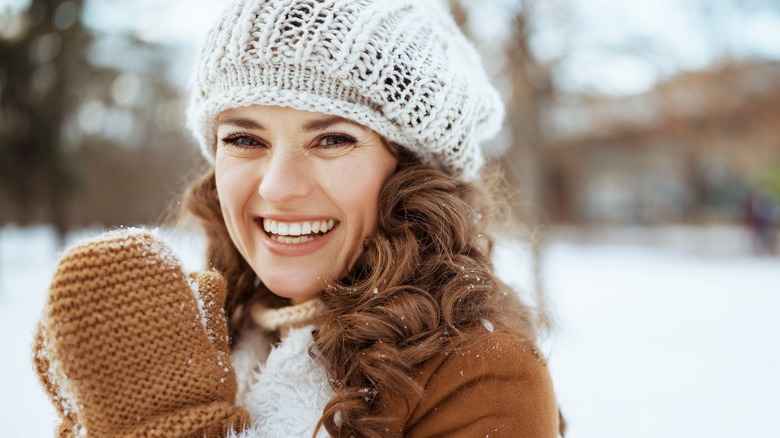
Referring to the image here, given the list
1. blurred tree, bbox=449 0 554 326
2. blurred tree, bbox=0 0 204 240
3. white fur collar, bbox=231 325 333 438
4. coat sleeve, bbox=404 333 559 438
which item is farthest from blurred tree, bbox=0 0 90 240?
coat sleeve, bbox=404 333 559 438

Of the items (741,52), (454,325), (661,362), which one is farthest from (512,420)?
(741,52)

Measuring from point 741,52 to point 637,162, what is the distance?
24.6ft

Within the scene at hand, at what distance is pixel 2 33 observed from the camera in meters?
11.8

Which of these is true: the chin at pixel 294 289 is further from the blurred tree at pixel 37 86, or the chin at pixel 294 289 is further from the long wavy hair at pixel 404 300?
the blurred tree at pixel 37 86

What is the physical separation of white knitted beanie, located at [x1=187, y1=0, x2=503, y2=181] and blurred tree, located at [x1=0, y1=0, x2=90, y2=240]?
42.5 ft

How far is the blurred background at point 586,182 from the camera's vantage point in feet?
15.2

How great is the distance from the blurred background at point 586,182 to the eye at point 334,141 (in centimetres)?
56

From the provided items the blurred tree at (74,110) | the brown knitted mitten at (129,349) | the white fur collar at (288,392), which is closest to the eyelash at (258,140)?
the brown knitted mitten at (129,349)

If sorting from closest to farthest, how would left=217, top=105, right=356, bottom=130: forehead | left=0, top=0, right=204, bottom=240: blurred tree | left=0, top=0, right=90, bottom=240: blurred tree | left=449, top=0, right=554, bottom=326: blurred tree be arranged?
left=217, top=105, right=356, bottom=130: forehead
left=449, top=0, right=554, bottom=326: blurred tree
left=0, top=0, right=90, bottom=240: blurred tree
left=0, top=0, right=204, bottom=240: blurred tree

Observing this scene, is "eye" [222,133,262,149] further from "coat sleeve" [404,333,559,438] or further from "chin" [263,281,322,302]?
"coat sleeve" [404,333,559,438]

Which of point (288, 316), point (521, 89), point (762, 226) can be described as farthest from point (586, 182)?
point (288, 316)

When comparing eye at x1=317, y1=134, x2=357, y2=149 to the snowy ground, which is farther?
the snowy ground

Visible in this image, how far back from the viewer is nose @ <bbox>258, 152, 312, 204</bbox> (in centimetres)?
133

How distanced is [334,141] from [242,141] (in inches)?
9.6
